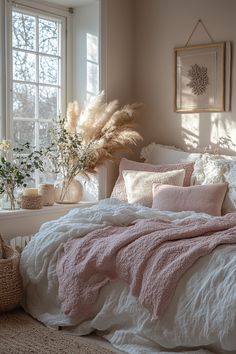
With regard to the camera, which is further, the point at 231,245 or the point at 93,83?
the point at 93,83

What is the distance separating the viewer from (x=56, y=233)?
3129 mm

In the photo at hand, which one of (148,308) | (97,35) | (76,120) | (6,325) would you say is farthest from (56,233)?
(97,35)

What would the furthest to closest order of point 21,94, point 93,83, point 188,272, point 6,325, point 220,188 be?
point 93,83 < point 21,94 < point 220,188 < point 6,325 < point 188,272

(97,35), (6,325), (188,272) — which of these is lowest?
(6,325)

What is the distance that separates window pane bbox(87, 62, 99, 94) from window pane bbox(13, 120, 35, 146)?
611 millimetres

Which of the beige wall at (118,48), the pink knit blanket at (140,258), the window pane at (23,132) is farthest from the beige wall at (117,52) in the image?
the pink knit blanket at (140,258)

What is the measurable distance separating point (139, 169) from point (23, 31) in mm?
1426

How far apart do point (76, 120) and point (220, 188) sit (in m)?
1.38

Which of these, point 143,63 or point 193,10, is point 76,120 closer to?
point 143,63

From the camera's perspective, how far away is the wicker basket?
3064 millimetres

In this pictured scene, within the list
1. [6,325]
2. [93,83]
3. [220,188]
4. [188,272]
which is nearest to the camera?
[188,272]

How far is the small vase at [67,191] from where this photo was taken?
4.22 m

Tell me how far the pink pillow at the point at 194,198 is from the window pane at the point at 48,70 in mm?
1443

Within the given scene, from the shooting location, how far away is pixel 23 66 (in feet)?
13.6
